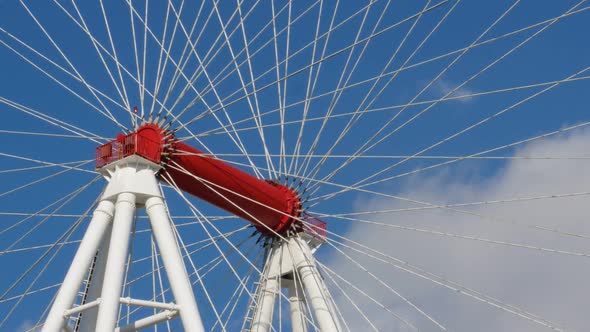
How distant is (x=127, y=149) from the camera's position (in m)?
23.9

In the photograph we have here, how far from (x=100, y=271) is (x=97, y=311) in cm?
107

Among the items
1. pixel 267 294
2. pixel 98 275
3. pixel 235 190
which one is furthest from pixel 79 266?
pixel 267 294

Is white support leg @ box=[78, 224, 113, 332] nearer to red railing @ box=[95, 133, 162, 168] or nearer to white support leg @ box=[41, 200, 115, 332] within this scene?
white support leg @ box=[41, 200, 115, 332]

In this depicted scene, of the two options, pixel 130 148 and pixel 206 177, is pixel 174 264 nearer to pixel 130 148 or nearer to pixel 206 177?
pixel 130 148

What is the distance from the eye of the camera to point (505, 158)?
23.6 meters

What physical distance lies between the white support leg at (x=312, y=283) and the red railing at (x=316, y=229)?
412 millimetres

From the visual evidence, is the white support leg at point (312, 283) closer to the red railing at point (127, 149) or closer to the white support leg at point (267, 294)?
the white support leg at point (267, 294)

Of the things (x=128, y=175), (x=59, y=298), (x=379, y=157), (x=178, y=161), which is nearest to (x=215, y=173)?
(x=178, y=161)

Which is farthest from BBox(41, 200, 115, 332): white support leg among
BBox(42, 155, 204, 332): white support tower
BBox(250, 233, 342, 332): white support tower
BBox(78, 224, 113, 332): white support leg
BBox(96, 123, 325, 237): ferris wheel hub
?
BBox(250, 233, 342, 332): white support tower

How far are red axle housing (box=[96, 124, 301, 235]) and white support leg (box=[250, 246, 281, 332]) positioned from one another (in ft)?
3.19

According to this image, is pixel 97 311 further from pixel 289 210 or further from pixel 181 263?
pixel 289 210

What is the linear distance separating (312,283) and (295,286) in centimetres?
100

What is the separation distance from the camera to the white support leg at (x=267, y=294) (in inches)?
1085

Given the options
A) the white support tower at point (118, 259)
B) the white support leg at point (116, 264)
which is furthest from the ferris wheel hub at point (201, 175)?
the white support leg at point (116, 264)
